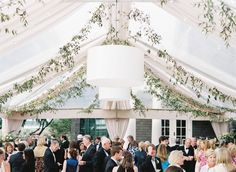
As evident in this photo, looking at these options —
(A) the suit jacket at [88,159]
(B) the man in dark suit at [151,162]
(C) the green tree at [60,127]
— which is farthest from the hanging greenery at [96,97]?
(C) the green tree at [60,127]

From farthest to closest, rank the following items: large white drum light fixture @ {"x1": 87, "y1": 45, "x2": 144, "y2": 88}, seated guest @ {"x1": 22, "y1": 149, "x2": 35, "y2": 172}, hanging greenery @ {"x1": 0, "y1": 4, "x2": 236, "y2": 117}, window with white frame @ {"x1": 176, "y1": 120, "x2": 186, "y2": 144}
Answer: window with white frame @ {"x1": 176, "y1": 120, "x2": 186, "y2": 144} → hanging greenery @ {"x1": 0, "y1": 4, "x2": 236, "y2": 117} → seated guest @ {"x1": 22, "y1": 149, "x2": 35, "y2": 172} → large white drum light fixture @ {"x1": 87, "y1": 45, "x2": 144, "y2": 88}

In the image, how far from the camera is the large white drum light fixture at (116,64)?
13.6ft

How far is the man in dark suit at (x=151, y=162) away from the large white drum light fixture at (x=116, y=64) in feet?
5.51

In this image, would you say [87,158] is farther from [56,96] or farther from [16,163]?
[56,96]

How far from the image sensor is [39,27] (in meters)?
6.01

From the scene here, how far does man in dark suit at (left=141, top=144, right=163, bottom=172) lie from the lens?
5570 millimetres

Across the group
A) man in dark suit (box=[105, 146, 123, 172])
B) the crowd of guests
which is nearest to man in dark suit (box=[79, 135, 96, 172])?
the crowd of guests

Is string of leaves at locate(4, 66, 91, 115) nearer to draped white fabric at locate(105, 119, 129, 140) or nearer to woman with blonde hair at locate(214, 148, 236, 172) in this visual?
draped white fabric at locate(105, 119, 129, 140)

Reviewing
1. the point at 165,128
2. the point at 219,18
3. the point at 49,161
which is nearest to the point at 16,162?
the point at 49,161

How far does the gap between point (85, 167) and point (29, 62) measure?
223 cm

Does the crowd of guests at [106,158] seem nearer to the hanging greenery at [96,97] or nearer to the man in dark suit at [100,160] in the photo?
the man in dark suit at [100,160]

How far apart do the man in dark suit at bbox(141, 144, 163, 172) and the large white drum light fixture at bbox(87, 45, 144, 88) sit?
66.1 inches

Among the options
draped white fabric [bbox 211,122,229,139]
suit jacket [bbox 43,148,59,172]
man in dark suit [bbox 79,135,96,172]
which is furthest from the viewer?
draped white fabric [bbox 211,122,229,139]

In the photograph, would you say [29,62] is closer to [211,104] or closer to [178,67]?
[178,67]
